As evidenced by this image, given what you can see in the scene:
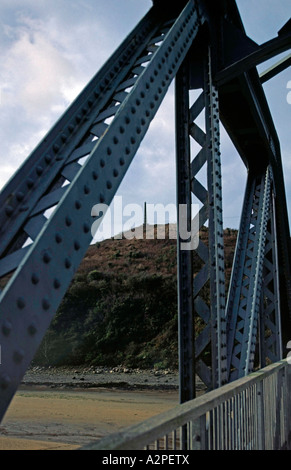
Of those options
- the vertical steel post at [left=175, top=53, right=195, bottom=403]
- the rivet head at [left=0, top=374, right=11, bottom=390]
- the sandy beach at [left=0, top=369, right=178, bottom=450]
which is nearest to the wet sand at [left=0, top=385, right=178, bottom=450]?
the sandy beach at [left=0, top=369, right=178, bottom=450]

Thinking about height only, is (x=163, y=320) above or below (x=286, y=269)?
above

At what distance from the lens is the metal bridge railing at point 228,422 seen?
158 centimetres

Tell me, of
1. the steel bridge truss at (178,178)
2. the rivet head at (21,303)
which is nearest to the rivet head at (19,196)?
the steel bridge truss at (178,178)

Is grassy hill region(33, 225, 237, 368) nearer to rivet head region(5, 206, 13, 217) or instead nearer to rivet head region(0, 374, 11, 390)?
rivet head region(5, 206, 13, 217)

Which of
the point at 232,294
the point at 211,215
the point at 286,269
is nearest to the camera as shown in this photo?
the point at 211,215

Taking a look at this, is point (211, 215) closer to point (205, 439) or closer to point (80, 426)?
point (205, 439)

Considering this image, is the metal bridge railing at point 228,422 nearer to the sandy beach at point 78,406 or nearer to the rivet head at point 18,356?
the rivet head at point 18,356

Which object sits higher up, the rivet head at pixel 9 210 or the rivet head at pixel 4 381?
the rivet head at pixel 9 210

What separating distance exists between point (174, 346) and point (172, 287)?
851 cm

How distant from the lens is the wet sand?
11844 mm

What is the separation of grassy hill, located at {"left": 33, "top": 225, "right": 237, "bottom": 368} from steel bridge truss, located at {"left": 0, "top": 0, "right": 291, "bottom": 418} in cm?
2634

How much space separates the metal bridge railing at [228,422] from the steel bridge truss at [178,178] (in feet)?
1.16

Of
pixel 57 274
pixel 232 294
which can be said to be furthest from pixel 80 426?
pixel 57 274

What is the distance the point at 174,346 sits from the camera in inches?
1346
